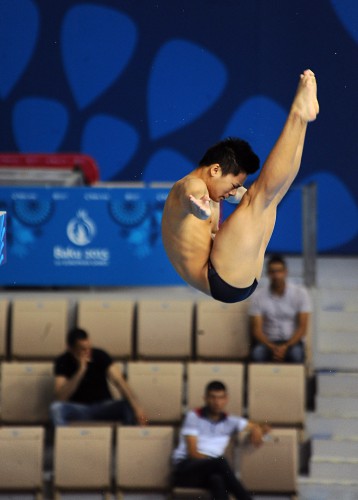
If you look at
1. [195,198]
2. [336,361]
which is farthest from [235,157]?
[336,361]

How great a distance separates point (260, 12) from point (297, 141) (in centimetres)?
737

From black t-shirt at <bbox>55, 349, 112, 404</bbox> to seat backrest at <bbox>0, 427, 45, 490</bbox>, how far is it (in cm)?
43

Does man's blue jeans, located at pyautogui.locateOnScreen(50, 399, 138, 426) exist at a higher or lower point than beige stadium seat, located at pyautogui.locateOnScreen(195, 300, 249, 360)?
lower

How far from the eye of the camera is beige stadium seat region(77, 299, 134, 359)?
8133 millimetres

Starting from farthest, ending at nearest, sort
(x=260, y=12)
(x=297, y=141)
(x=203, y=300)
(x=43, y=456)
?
(x=260, y=12)
(x=203, y=300)
(x=43, y=456)
(x=297, y=141)

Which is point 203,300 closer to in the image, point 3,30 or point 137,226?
point 137,226

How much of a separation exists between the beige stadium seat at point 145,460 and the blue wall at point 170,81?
15.2ft

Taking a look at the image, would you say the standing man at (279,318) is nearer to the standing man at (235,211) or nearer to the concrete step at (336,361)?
the concrete step at (336,361)

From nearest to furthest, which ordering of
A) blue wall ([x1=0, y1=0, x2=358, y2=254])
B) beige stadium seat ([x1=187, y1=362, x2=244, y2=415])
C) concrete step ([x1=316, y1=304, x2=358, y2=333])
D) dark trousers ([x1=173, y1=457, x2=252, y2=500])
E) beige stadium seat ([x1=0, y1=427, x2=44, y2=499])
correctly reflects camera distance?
1. dark trousers ([x1=173, y1=457, x2=252, y2=500])
2. beige stadium seat ([x1=0, y1=427, x2=44, y2=499])
3. beige stadium seat ([x1=187, y1=362, x2=244, y2=415])
4. concrete step ([x1=316, y1=304, x2=358, y2=333])
5. blue wall ([x1=0, y1=0, x2=358, y2=254])

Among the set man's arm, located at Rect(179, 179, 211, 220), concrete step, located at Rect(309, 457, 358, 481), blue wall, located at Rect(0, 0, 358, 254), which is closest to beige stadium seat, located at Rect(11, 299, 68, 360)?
concrete step, located at Rect(309, 457, 358, 481)

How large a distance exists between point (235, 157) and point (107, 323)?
3.97 meters

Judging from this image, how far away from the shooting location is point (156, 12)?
448 inches

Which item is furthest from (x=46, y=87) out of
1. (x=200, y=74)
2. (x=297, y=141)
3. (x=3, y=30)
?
(x=297, y=141)

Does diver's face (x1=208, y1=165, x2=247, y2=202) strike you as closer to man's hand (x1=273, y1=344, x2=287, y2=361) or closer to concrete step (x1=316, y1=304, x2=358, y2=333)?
man's hand (x1=273, y1=344, x2=287, y2=361)
